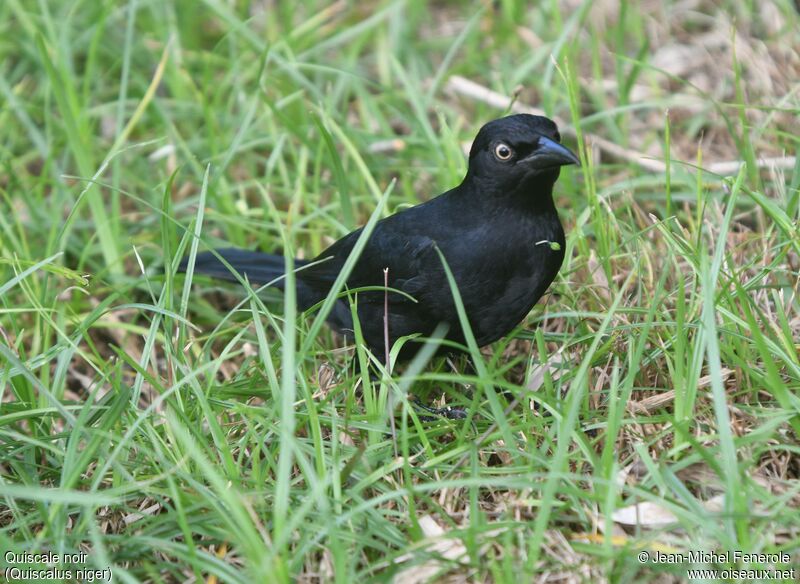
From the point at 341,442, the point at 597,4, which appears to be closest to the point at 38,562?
the point at 341,442

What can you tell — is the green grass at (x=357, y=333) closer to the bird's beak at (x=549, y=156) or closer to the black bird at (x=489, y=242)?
the black bird at (x=489, y=242)

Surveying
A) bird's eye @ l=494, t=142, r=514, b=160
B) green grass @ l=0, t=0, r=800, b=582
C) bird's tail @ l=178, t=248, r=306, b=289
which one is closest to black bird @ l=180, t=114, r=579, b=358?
bird's eye @ l=494, t=142, r=514, b=160

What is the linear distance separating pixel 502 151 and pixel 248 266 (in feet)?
4.61

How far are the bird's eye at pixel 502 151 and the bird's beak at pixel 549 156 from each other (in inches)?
2.2

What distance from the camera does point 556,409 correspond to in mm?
2801

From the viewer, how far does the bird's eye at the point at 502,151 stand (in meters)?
→ 3.22

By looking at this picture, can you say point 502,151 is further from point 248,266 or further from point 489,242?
point 248,266

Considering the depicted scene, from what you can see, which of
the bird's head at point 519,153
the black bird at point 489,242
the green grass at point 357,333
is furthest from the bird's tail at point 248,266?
the bird's head at point 519,153

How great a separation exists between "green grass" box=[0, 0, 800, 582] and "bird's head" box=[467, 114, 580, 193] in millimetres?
407

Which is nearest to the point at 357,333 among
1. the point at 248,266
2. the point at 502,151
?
the point at 502,151

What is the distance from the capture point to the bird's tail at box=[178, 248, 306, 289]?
13.2ft

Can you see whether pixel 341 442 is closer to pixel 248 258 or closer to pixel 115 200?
pixel 248 258

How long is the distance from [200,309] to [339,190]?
85 cm

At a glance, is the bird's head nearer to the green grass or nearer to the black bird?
the black bird
